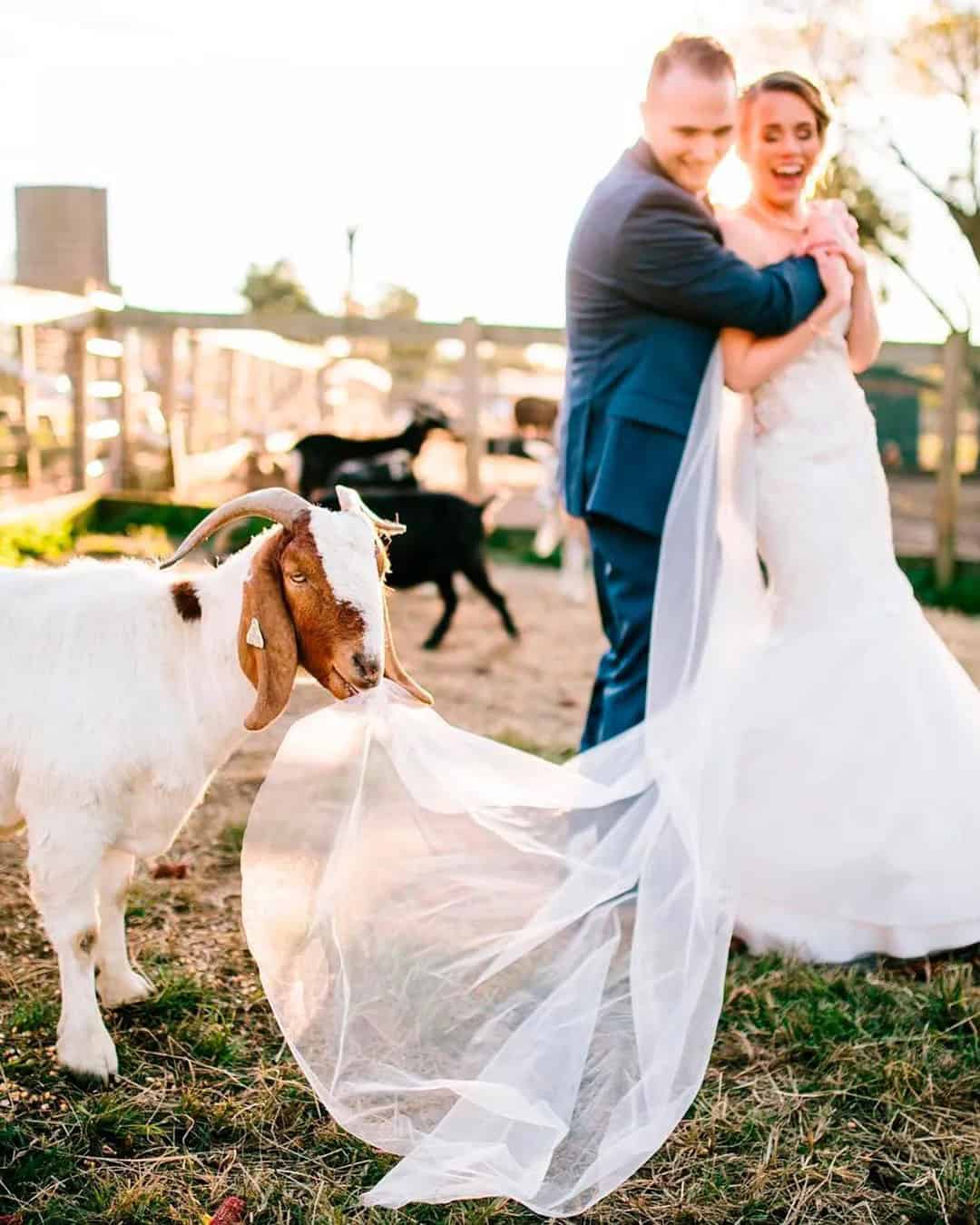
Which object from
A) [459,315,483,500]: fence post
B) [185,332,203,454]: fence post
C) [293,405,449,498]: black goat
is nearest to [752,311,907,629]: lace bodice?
[293,405,449,498]: black goat

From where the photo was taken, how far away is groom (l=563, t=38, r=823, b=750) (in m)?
3.25

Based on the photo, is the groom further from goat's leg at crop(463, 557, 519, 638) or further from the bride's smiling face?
goat's leg at crop(463, 557, 519, 638)

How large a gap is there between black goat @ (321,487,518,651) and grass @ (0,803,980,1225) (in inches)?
174

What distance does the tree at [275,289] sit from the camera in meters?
26.8

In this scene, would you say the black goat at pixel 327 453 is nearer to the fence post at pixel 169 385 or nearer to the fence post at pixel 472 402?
the fence post at pixel 472 402

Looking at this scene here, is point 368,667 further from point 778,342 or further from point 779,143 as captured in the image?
point 779,143

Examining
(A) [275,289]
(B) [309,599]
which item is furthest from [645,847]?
(A) [275,289]

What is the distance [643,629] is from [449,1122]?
1509 millimetres

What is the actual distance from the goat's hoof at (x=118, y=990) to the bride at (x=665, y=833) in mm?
699

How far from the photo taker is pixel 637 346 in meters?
3.46

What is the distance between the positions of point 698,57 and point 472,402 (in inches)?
334

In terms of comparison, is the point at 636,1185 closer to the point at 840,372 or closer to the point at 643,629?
the point at 643,629

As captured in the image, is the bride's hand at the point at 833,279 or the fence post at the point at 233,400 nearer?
the bride's hand at the point at 833,279

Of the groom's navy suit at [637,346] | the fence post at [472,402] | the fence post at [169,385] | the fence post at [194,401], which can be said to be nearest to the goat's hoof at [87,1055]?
the groom's navy suit at [637,346]
